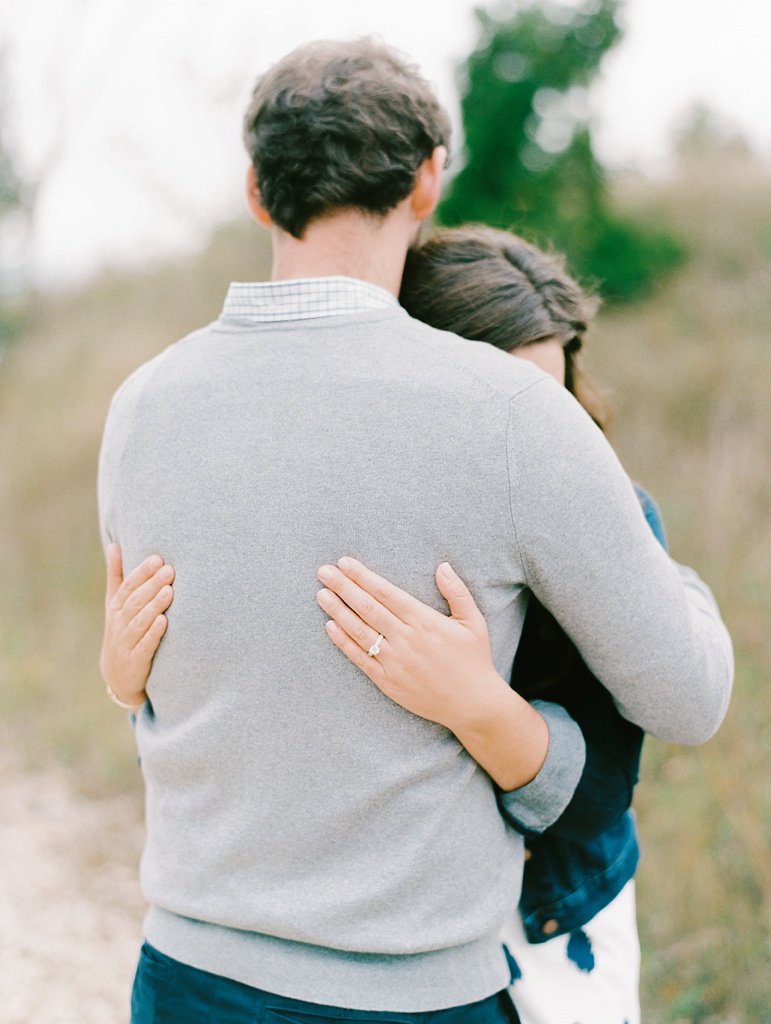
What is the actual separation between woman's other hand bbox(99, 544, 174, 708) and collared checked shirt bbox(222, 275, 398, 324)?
395 millimetres

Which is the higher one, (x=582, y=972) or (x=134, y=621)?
(x=134, y=621)

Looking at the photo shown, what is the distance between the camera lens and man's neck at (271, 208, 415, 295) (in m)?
1.27

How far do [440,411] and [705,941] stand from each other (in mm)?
2456

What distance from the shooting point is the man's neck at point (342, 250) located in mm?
1273

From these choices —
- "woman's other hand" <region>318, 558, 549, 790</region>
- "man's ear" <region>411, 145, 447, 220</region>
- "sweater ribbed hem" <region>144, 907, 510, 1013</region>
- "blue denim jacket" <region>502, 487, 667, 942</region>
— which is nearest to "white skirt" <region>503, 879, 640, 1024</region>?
"blue denim jacket" <region>502, 487, 667, 942</region>

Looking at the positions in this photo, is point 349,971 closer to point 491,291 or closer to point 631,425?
point 491,291

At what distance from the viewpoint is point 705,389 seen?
8070 mm

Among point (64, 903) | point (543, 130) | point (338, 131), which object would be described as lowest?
point (64, 903)

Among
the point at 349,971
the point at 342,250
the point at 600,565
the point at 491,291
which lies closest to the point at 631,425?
the point at 491,291

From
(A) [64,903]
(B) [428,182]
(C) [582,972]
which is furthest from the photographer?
(A) [64,903]

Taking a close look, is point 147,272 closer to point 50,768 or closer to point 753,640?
point 50,768

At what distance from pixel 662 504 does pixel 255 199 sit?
5.19 metres

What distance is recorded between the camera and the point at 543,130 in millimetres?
13508

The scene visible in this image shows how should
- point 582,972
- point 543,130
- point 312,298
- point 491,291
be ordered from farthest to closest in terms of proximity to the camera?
point 543,130 → point 491,291 → point 582,972 → point 312,298
